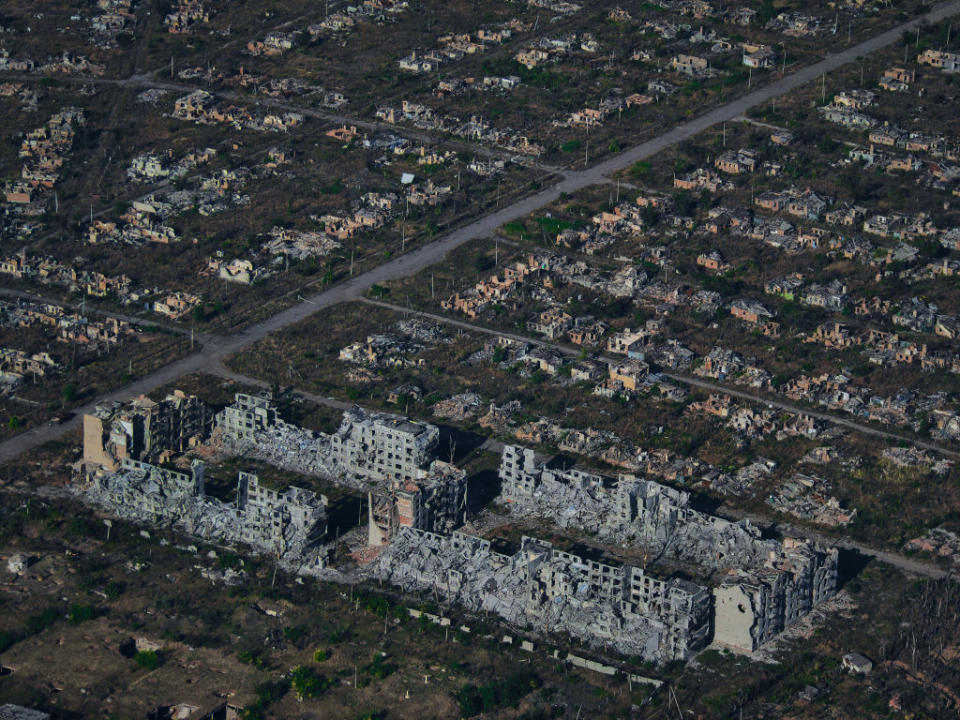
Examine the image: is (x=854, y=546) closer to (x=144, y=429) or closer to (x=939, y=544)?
(x=939, y=544)

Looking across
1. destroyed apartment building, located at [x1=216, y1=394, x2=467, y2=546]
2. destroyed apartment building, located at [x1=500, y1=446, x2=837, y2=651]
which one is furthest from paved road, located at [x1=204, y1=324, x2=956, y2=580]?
destroyed apartment building, located at [x1=216, y1=394, x2=467, y2=546]

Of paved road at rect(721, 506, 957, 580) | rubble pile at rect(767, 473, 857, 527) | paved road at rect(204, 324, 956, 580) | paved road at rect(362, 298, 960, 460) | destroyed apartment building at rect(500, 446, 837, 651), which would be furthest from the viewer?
paved road at rect(362, 298, 960, 460)

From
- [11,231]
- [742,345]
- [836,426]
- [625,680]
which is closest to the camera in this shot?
[625,680]

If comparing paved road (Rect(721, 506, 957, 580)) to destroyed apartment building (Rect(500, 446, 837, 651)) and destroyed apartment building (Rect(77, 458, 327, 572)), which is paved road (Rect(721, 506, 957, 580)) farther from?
destroyed apartment building (Rect(77, 458, 327, 572))

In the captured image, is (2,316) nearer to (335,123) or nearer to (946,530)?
(335,123)

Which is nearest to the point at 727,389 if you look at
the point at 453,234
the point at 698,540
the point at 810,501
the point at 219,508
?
the point at 810,501

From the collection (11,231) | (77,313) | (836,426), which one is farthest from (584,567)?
(11,231)
